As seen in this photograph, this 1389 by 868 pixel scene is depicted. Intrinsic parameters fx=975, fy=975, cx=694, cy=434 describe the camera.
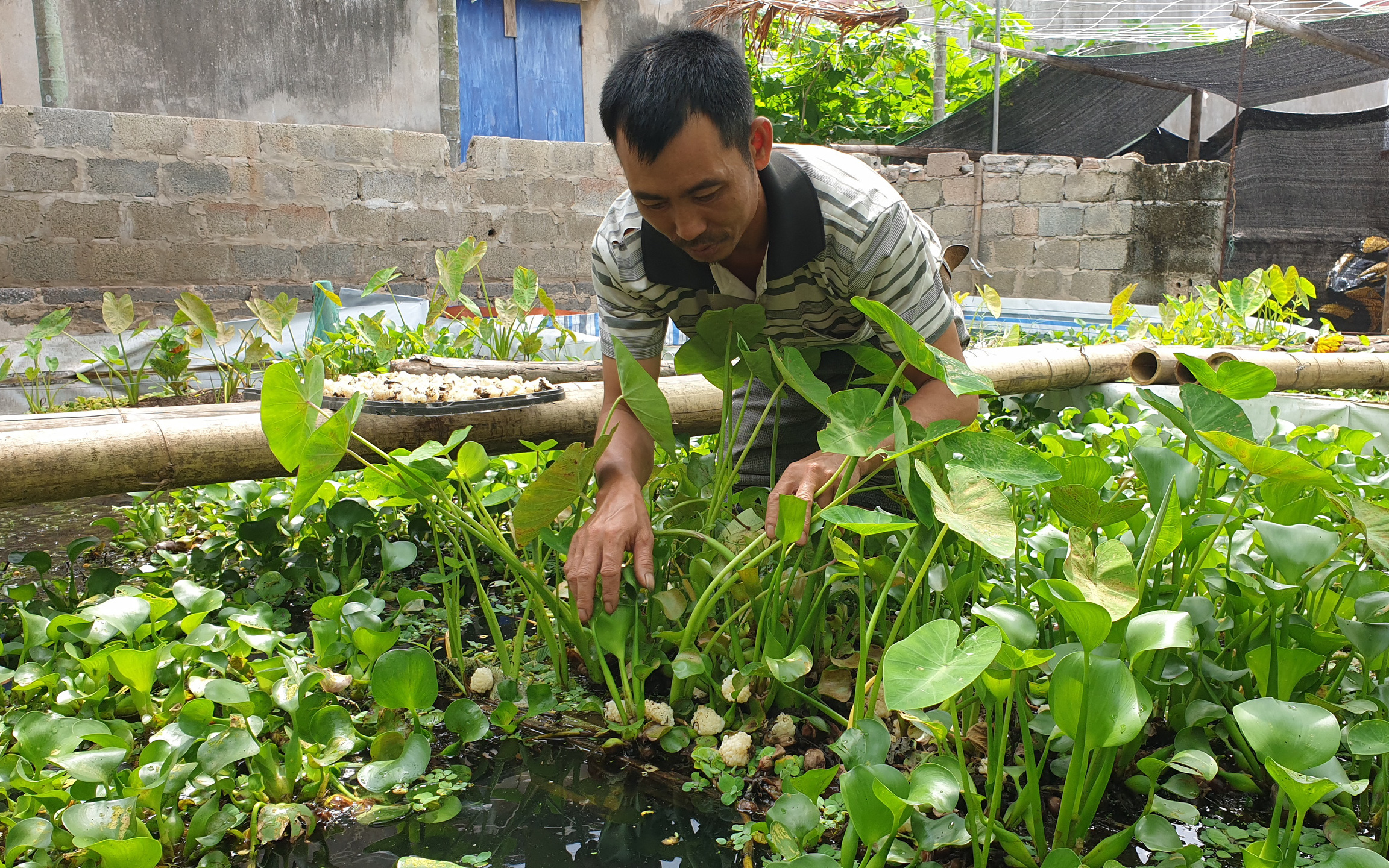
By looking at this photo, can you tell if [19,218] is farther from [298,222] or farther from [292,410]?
[292,410]

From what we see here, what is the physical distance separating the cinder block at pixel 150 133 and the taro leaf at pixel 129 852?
465 cm

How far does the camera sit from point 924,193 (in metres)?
6.74

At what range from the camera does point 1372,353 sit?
3.35 m

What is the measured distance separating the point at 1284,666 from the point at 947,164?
6013 millimetres

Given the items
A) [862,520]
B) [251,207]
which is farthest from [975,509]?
[251,207]

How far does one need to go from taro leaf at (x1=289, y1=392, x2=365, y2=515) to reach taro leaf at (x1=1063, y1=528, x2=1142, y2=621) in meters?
0.81

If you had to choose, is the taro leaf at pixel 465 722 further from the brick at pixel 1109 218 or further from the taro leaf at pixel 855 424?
the brick at pixel 1109 218

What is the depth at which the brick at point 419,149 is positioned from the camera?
17.4 feet

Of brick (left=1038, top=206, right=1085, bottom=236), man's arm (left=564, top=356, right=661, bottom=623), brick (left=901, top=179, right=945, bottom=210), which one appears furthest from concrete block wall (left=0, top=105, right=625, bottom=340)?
man's arm (left=564, top=356, right=661, bottom=623)

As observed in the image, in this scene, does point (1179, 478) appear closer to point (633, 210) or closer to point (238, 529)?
point (633, 210)

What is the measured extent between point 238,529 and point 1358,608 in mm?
1769

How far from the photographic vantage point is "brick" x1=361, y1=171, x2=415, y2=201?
5258 mm

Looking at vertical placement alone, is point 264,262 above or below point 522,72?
below

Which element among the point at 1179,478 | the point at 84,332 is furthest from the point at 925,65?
the point at 1179,478
